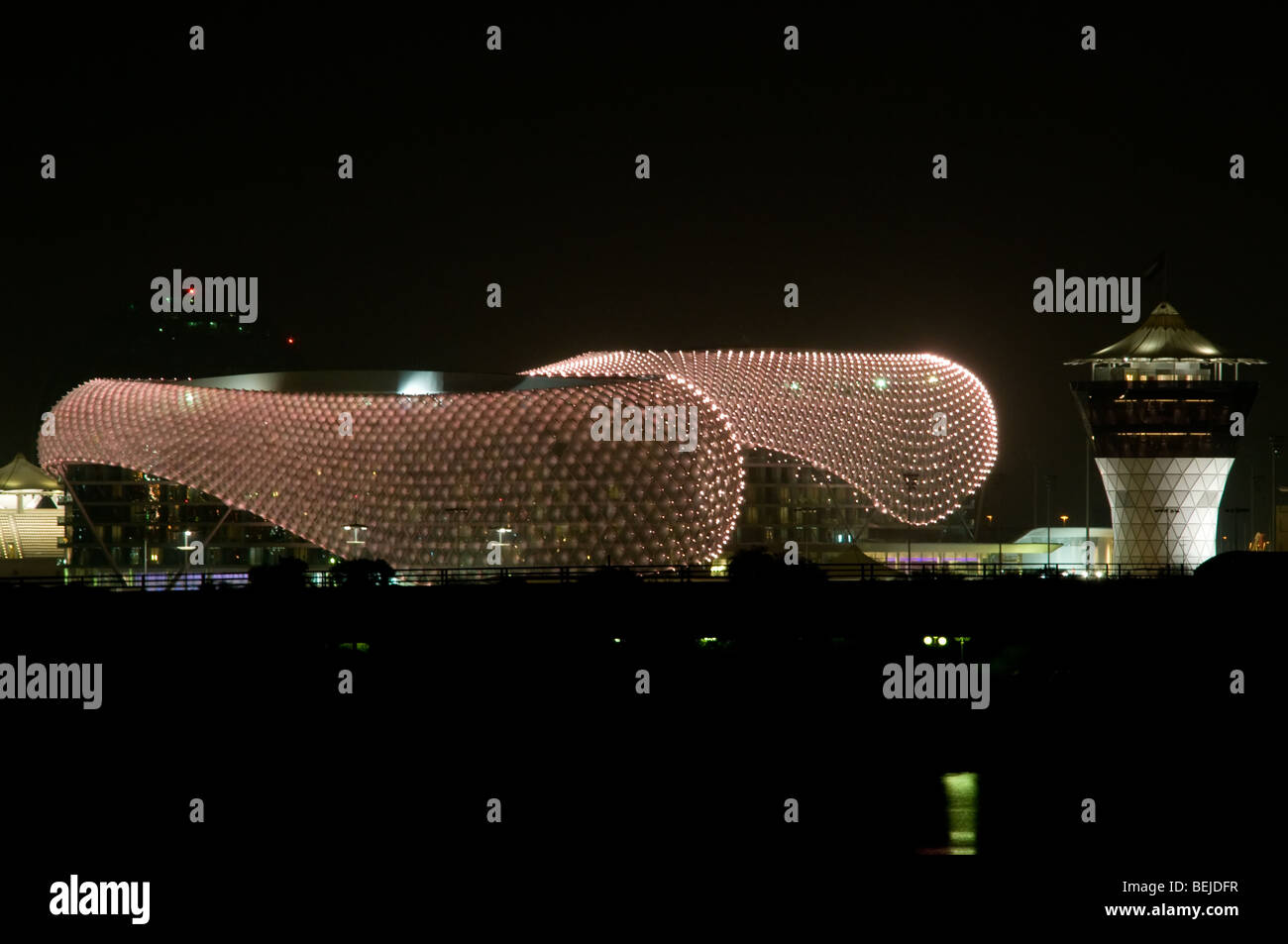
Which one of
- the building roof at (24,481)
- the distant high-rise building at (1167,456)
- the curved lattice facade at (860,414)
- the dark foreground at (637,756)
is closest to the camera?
the dark foreground at (637,756)

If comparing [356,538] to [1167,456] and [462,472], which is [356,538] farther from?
[1167,456]

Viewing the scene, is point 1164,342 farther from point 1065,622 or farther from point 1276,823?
point 1276,823

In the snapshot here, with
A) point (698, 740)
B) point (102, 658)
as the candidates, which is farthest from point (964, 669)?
point (102, 658)

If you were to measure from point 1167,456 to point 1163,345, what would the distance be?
6755mm

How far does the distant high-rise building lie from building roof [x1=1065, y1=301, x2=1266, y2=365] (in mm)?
417

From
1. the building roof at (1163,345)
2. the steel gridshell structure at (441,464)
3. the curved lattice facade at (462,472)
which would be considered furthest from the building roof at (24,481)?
the building roof at (1163,345)

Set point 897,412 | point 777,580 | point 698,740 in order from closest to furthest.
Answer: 1. point 698,740
2. point 777,580
3. point 897,412

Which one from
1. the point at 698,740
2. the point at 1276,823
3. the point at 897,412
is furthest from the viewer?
the point at 897,412

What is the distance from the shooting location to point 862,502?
98.4 m

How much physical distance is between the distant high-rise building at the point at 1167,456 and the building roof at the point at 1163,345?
0.42 metres

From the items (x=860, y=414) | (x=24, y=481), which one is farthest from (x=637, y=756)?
(x=24, y=481)

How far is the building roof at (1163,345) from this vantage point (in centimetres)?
10112

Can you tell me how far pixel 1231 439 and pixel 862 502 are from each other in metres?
21.2

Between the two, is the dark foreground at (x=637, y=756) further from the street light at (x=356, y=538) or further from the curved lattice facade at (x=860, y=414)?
the curved lattice facade at (x=860, y=414)
